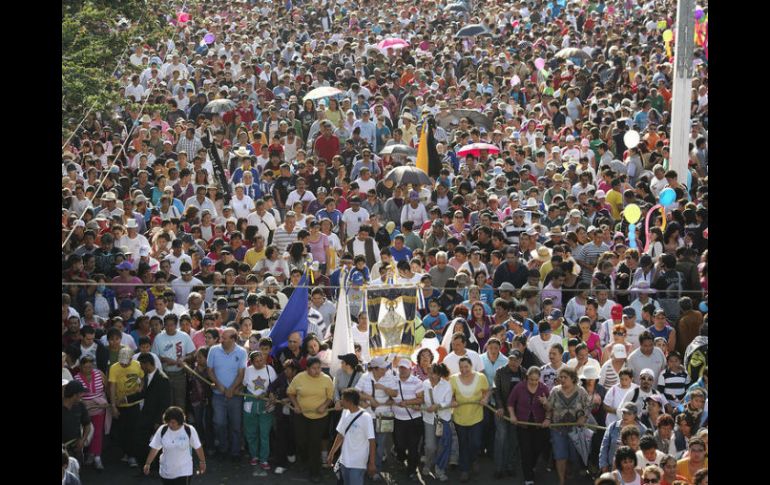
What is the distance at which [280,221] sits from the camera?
1972 centimetres

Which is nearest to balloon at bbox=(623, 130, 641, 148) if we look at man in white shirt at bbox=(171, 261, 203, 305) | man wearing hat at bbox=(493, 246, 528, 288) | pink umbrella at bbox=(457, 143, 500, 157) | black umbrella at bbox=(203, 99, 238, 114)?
pink umbrella at bbox=(457, 143, 500, 157)

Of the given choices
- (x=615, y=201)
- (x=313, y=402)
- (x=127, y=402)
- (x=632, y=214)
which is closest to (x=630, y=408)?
(x=313, y=402)

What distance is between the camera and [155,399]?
46.0ft

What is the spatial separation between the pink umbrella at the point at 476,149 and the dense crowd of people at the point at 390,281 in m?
0.07

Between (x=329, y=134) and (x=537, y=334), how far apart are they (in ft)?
28.6

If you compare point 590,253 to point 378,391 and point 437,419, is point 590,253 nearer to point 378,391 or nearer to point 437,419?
point 437,419

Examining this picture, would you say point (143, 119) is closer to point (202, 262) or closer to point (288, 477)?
point (202, 262)

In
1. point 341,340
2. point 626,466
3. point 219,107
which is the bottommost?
point 626,466

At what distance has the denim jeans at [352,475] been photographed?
1308 centimetres

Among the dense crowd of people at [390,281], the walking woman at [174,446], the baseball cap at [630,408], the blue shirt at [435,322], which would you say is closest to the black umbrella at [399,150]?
the dense crowd of people at [390,281]

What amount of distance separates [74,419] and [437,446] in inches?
144
